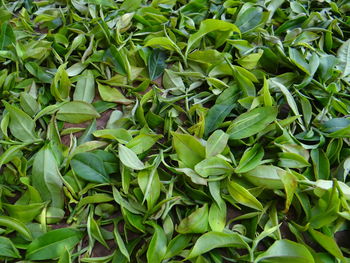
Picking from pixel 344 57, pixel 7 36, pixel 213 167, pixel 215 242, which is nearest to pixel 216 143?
pixel 213 167

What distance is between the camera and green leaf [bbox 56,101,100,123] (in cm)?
64

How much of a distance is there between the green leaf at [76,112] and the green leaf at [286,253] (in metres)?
0.36

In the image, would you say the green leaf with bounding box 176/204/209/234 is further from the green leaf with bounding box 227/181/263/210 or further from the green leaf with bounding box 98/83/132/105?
the green leaf with bounding box 98/83/132/105

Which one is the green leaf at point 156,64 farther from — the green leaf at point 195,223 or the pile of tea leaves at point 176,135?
the green leaf at point 195,223

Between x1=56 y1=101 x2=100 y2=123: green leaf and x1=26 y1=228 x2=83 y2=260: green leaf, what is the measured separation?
0.68 feet

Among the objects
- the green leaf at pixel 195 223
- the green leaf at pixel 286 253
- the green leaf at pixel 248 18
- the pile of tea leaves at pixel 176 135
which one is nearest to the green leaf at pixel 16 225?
the pile of tea leaves at pixel 176 135

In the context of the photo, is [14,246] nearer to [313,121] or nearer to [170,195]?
[170,195]

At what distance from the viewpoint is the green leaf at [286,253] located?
1.52 feet

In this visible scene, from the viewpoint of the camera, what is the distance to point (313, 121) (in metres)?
0.62

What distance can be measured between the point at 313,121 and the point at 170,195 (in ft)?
0.93

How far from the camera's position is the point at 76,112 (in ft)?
2.11

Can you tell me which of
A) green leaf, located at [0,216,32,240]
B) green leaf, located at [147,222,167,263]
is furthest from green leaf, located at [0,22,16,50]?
green leaf, located at [147,222,167,263]

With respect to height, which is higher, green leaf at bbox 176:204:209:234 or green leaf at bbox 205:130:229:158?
green leaf at bbox 205:130:229:158

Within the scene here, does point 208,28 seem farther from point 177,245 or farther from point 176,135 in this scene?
point 177,245
